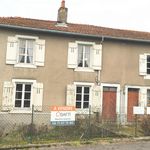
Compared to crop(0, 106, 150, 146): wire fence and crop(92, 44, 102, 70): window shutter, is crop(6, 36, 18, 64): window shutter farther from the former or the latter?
crop(92, 44, 102, 70): window shutter

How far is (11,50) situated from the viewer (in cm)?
1714

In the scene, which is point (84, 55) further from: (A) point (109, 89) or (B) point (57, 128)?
(B) point (57, 128)

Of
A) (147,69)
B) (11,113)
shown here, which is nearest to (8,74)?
(11,113)

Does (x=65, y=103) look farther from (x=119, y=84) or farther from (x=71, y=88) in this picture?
(x=119, y=84)

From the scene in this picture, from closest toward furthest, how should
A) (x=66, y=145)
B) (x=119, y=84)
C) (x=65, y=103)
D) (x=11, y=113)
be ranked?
(x=66, y=145), (x=11, y=113), (x=65, y=103), (x=119, y=84)

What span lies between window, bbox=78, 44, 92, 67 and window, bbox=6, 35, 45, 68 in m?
2.41

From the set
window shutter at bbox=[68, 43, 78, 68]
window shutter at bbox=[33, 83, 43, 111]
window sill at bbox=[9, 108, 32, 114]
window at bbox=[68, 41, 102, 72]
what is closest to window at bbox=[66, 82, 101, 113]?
window at bbox=[68, 41, 102, 72]

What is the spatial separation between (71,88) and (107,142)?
5.79 metres

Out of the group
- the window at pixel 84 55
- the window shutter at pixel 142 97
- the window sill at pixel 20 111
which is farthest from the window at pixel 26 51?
the window shutter at pixel 142 97

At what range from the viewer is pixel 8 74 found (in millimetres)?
17016

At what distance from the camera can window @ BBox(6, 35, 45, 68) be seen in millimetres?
17188

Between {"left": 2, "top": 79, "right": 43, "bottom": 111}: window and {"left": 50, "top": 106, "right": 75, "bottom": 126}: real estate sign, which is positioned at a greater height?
{"left": 2, "top": 79, "right": 43, "bottom": 111}: window

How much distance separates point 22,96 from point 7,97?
35.2 inches

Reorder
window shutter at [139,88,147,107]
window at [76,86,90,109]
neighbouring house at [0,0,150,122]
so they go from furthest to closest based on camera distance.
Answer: window shutter at [139,88,147,107] → window at [76,86,90,109] → neighbouring house at [0,0,150,122]
